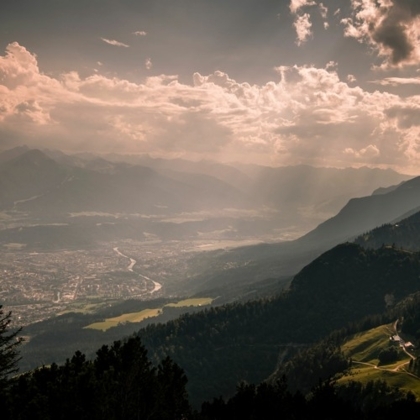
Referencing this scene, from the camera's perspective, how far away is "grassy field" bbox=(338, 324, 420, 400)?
140500 millimetres

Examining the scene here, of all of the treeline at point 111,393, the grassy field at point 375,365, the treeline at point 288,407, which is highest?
the treeline at point 111,393

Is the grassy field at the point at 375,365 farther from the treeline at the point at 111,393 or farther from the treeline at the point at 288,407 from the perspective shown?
the treeline at the point at 111,393

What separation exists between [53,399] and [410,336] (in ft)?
599

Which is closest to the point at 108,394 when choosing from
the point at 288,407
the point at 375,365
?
the point at 288,407

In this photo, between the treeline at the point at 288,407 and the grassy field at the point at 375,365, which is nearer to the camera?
the treeline at the point at 288,407

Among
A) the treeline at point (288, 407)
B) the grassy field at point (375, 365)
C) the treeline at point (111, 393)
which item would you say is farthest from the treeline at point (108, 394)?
the grassy field at point (375, 365)

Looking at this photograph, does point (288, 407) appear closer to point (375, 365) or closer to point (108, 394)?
point (108, 394)

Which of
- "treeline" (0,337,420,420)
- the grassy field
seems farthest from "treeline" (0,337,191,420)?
the grassy field

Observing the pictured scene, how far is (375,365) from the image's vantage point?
168 meters

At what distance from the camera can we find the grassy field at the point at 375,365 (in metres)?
140

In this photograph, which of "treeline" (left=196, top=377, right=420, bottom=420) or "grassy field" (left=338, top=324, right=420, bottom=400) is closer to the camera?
"treeline" (left=196, top=377, right=420, bottom=420)

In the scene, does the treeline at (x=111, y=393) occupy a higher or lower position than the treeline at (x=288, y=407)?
higher

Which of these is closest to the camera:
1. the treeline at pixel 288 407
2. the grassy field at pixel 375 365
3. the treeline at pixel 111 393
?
the treeline at pixel 111 393

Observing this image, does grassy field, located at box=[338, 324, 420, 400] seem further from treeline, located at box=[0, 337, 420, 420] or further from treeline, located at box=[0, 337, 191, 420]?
treeline, located at box=[0, 337, 191, 420]
